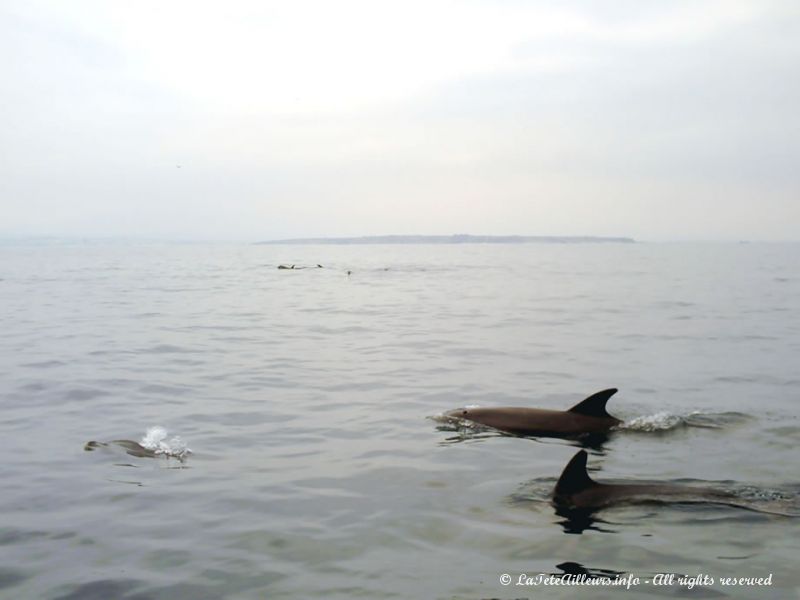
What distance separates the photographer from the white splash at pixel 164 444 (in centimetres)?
1023

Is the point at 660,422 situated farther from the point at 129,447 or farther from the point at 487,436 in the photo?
the point at 129,447

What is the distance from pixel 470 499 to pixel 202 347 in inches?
546

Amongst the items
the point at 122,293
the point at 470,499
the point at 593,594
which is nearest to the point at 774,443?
the point at 470,499

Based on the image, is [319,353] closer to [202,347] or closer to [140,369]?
[202,347]

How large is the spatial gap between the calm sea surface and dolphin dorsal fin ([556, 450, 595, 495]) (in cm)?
37

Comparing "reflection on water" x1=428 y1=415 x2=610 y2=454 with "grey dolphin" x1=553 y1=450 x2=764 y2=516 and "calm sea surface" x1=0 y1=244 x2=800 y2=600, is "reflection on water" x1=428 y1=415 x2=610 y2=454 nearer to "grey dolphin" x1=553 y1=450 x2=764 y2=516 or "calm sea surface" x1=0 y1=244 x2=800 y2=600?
"calm sea surface" x1=0 y1=244 x2=800 y2=600

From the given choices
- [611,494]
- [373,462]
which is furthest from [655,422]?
[373,462]

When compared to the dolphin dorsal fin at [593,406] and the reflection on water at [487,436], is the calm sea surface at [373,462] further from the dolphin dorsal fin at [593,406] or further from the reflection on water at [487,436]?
the dolphin dorsal fin at [593,406]

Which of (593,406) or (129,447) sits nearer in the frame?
(129,447)

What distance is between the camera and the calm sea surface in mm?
6570

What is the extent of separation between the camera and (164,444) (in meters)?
10.6

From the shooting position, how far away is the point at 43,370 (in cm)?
1709

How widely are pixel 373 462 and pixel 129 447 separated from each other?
3.36 metres

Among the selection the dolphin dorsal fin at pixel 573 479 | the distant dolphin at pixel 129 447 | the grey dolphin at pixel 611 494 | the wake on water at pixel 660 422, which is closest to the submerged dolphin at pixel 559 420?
the wake on water at pixel 660 422
